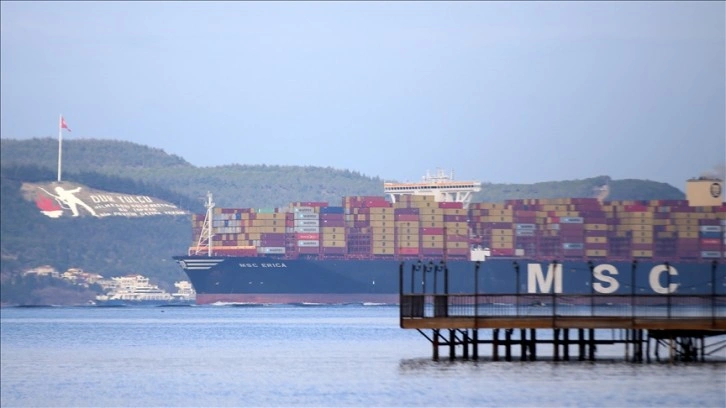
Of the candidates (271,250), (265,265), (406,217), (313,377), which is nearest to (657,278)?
(406,217)

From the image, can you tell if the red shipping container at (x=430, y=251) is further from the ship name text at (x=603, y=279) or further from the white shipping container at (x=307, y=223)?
the white shipping container at (x=307, y=223)

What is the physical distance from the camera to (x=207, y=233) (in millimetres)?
118750

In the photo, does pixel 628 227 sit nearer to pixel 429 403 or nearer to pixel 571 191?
pixel 571 191

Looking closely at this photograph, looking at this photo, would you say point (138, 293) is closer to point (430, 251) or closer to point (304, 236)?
point (304, 236)

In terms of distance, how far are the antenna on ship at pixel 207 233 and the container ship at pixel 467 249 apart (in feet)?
1.54

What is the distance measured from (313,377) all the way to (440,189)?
3180 inches

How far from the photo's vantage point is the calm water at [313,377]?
108ft

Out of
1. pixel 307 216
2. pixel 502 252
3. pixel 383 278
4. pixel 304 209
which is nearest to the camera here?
pixel 383 278

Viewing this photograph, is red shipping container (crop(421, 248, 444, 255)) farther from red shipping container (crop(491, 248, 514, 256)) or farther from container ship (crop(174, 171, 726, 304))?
red shipping container (crop(491, 248, 514, 256))

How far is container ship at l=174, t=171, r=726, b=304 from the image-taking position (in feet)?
341

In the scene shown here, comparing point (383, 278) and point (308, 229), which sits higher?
point (308, 229)

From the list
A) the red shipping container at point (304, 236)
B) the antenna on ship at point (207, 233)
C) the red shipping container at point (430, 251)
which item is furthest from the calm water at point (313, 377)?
the antenna on ship at point (207, 233)

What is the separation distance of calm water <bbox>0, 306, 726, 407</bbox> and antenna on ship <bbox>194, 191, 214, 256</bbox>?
5471 cm

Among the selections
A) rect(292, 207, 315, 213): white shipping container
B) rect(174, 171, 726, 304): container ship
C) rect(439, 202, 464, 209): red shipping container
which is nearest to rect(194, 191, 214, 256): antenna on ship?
rect(174, 171, 726, 304): container ship
